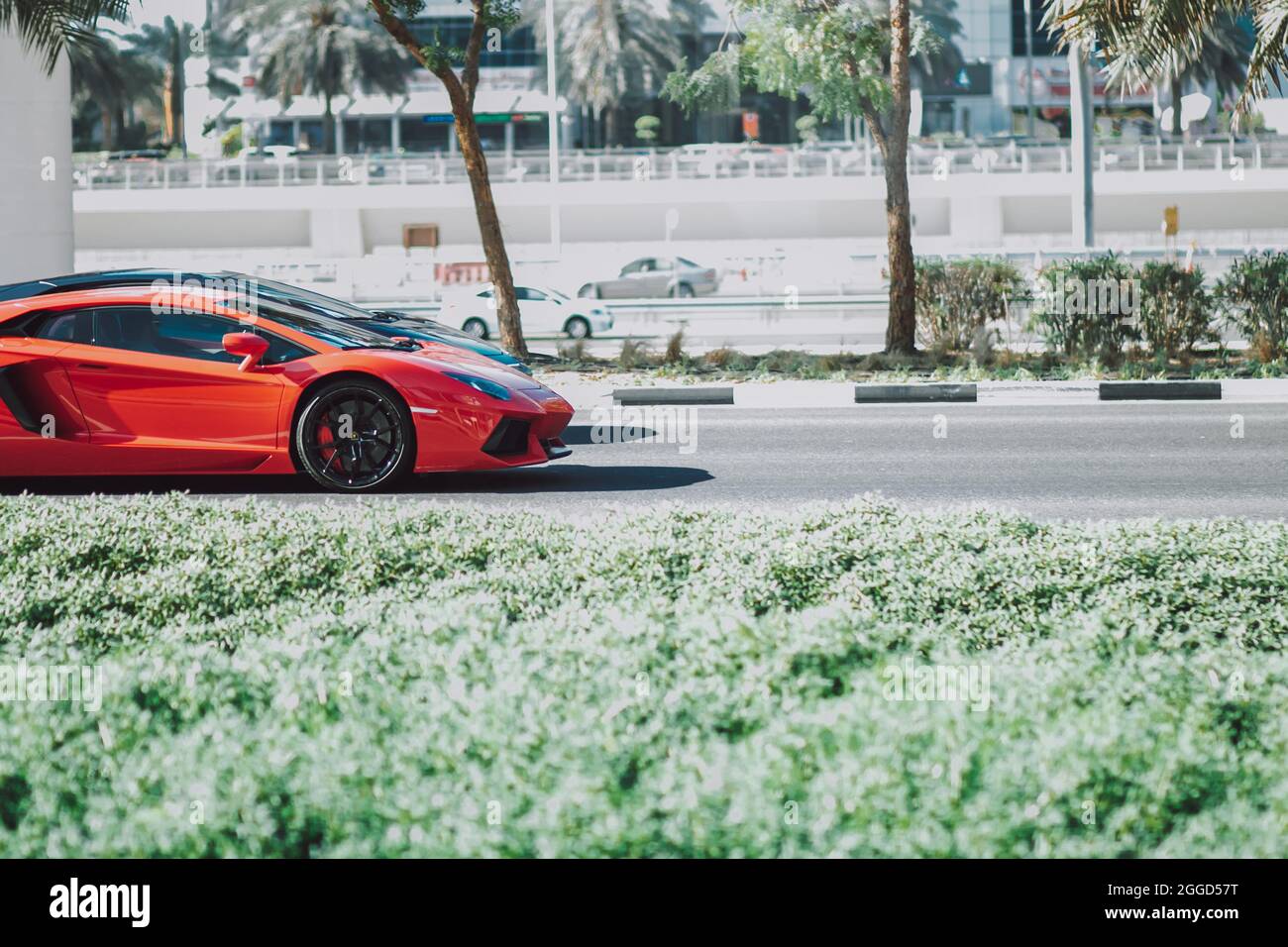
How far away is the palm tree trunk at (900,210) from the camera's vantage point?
59.8 feet

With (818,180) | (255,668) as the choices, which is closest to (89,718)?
(255,668)

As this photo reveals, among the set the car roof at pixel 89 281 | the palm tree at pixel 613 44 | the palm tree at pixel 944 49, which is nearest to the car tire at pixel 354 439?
the car roof at pixel 89 281

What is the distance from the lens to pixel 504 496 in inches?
382

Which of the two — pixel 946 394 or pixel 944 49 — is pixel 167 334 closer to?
pixel 946 394

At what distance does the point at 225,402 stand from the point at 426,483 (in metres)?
1.33

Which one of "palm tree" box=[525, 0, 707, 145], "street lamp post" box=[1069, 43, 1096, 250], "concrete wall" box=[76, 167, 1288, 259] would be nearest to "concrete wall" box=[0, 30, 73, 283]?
"street lamp post" box=[1069, 43, 1096, 250]

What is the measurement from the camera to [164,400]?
31.4 ft

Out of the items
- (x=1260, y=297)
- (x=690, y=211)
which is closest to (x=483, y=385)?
(x=1260, y=297)

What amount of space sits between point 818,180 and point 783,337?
32.4m

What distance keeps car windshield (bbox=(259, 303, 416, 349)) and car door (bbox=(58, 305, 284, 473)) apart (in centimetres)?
33

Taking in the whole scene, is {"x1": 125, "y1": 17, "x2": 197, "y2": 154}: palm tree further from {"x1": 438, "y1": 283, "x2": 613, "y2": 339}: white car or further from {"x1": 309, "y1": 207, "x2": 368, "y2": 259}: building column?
{"x1": 438, "y1": 283, "x2": 613, "y2": 339}: white car

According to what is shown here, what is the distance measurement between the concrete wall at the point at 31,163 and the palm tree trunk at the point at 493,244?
4389mm

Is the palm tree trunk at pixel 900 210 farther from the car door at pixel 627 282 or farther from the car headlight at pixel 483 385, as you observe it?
the car door at pixel 627 282
